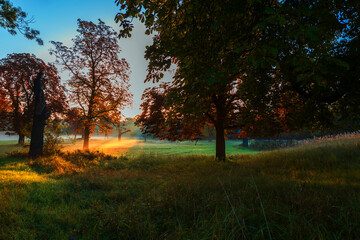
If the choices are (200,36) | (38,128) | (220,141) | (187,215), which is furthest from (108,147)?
(187,215)

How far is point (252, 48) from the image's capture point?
13.6 feet

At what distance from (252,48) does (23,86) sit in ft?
72.3

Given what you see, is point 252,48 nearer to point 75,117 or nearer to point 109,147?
point 75,117

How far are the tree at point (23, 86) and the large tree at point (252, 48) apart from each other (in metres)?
16.4

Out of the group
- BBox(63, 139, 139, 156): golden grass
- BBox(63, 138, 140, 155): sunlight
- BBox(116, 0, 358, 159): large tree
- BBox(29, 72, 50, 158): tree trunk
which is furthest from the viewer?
BBox(63, 138, 140, 155): sunlight

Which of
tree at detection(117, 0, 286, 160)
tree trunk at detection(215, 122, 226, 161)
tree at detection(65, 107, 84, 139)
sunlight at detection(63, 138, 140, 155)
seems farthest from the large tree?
sunlight at detection(63, 138, 140, 155)

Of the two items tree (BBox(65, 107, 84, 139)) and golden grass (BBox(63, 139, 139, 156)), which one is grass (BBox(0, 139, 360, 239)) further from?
tree (BBox(65, 107, 84, 139))

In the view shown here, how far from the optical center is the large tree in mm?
3516

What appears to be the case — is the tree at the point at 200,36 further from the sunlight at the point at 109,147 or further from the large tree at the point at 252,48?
the sunlight at the point at 109,147

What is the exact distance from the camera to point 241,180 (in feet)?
17.8

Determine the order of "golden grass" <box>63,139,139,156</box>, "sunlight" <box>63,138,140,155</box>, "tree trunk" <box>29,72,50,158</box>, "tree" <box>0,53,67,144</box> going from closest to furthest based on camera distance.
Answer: "tree trunk" <box>29,72,50,158</box> < "tree" <box>0,53,67,144</box> < "golden grass" <box>63,139,139,156</box> < "sunlight" <box>63,138,140,155</box>

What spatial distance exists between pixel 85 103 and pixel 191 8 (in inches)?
673

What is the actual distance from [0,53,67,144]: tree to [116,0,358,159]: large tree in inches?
644

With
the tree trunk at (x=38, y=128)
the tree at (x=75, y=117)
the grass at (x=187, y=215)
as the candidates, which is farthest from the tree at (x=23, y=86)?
the grass at (x=187, y=215)
